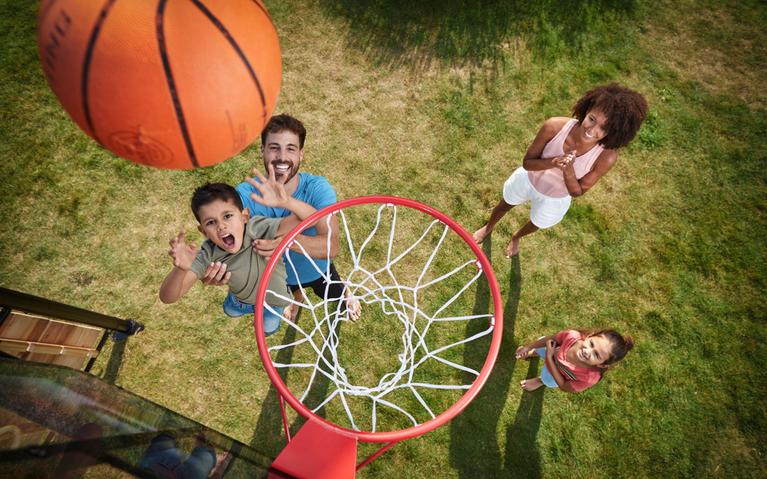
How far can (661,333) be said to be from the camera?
3957mm

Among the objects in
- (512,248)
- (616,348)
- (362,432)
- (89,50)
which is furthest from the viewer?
(512,248)

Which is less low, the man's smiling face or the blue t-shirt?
the man's smiling face

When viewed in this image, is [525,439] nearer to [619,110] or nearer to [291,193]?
[619,110]

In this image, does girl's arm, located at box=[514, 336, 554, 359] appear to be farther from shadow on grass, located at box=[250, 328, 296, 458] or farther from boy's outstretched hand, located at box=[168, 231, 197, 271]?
boy's outstretched hand, located at box=[168, 231, 197, 271]

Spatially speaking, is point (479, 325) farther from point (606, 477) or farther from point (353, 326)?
point (606, 477)

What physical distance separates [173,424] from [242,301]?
0.86 metres

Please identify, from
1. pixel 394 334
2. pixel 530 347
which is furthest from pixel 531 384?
pixel 394 334

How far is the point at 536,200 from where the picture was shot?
11.2 ft

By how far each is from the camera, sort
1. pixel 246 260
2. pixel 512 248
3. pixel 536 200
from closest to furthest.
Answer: pixel 246 260, pixel 536 200, pixel 512 248

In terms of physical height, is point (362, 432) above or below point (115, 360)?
above

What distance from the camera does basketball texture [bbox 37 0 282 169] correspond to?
1.78 m

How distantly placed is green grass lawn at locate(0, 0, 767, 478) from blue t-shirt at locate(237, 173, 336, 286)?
1.10 meters

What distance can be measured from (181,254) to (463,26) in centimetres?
420

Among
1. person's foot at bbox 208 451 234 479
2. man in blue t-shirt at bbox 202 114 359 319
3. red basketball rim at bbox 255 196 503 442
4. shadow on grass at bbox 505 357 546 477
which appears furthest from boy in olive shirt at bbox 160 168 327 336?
shadow on grass at bbox 505 357 546 477
